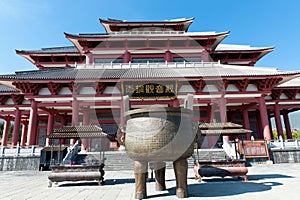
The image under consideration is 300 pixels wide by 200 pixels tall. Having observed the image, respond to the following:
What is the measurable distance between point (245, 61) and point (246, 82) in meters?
9.25

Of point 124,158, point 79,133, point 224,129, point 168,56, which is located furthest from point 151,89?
point 79,133

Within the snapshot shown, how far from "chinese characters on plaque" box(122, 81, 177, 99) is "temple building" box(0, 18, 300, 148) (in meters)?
0.07

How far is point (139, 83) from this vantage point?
13.2 metres

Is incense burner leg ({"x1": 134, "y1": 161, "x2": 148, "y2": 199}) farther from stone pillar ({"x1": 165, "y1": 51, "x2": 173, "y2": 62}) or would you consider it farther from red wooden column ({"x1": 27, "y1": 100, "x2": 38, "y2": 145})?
stone pillar ({"x1": 165, "y1": 51, "x2": 173, "y2": 62})

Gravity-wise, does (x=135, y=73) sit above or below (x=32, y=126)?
above

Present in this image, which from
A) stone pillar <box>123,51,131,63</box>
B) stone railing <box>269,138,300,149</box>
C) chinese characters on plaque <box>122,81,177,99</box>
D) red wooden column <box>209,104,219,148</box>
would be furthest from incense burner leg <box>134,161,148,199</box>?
stone pillar <box>123,51,131,63</box>

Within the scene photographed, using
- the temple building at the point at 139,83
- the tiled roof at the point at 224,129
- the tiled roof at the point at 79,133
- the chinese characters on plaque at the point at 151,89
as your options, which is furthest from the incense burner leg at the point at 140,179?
the chinese characters on plaque at the point at 151,89

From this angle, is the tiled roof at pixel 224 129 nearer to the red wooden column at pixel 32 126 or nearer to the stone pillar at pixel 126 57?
the red wooden column at pixel 32 126

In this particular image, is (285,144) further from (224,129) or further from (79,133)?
(79,133)

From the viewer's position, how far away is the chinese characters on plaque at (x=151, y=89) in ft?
43.3

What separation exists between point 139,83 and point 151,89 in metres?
0.97

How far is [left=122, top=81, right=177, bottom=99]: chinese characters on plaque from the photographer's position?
43.3 ft

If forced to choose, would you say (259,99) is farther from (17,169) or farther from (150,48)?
(17,169)

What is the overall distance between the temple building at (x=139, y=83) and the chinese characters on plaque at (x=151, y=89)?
72 millimetres
